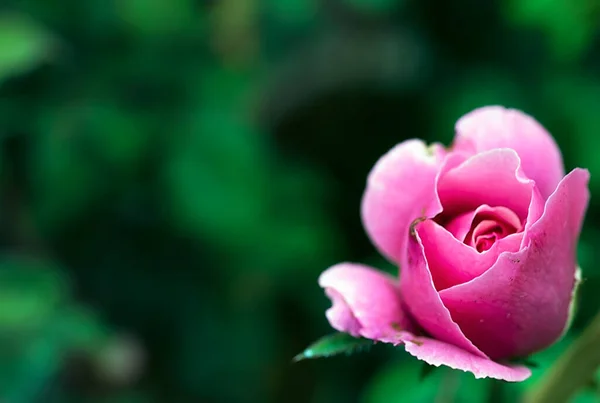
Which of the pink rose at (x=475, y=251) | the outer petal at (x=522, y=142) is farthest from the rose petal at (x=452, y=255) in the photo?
the outer petal at (x=522, y=142)

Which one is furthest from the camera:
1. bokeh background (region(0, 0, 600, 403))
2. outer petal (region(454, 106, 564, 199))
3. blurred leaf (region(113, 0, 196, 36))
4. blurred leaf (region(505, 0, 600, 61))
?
blurred leaf (region(113, 0, 196, 36))

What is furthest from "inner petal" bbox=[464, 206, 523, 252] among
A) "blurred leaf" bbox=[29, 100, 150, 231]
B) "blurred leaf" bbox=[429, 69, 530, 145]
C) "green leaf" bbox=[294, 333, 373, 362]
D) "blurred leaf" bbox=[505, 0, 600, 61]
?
"blurred leaf" bbox=[29, 100, 150, 231]

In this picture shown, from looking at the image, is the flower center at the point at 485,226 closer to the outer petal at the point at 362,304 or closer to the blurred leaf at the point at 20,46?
the outer petal at the point at 362,304

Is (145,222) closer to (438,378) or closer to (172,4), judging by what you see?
(172,4)

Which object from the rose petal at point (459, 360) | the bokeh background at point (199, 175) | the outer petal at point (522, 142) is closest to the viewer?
the rose petal at point (459, 360)

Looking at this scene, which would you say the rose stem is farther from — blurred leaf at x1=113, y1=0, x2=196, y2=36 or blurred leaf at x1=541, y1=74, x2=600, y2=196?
blurred leaf at x1=113, y1=0, x2=196, y2=36
